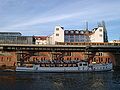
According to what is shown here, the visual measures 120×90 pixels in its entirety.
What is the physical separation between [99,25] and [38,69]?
3072 inches

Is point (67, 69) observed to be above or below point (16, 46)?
below

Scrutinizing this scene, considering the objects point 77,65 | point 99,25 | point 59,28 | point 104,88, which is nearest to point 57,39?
point 59,28

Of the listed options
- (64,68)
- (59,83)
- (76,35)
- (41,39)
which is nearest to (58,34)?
(76,35)

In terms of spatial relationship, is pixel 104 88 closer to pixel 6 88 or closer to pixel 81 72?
pixel 6 88

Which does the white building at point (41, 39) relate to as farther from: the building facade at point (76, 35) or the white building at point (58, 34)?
the white building at point (58, 34)

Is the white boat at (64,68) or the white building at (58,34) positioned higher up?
the white building at (58,34)

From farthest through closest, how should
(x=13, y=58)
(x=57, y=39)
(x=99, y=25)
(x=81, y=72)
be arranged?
(x=99, y=25) → (x=57, y=39) → (x=13, y=58) → (x=81, y=72)

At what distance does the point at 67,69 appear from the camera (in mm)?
117500

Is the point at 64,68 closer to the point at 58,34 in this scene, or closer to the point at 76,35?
the point at 58,34

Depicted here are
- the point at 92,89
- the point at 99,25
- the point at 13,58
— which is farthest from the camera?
the point at 99,25

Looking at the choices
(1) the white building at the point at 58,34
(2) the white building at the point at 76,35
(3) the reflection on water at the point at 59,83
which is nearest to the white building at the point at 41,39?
(2) the white building at the point at 76,35

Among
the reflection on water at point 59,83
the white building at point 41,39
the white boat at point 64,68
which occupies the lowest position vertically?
the reflection on water at point 59,83

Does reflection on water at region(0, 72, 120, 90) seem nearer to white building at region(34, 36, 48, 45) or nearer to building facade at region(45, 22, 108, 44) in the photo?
building facade at region(45, 22, 108, 44)

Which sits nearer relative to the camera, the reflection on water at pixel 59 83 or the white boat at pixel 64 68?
the reflection on water at pixel 59 83
